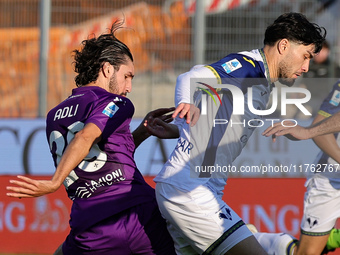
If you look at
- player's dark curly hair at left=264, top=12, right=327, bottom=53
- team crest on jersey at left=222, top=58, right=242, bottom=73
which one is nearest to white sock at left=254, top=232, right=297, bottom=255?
player's dark curly hair at left=264, top=12, right=327, bottom=53

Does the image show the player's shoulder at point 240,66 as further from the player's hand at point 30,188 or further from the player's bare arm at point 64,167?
the player's hand at point 30,188

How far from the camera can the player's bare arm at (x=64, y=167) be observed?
11.1ft

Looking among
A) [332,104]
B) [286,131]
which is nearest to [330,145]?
[332,104]

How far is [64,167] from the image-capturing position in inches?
137

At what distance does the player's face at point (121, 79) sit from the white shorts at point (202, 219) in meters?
0.70

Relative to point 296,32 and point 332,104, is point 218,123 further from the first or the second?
point 332,104

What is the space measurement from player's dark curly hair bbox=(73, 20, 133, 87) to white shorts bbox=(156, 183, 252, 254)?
33.6 inches

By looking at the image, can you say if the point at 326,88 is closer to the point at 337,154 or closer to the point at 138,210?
the point at 337,154

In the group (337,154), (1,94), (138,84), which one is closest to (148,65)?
(138,84)

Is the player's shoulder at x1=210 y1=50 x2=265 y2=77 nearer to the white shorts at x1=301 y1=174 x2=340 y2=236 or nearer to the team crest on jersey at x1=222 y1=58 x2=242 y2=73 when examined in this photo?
the team crest on jersey at x1=222 y1=58 x2=242 y2=73

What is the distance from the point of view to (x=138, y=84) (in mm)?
9148

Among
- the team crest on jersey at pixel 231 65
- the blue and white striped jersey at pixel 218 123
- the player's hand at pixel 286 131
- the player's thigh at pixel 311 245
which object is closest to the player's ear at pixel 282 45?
the blue and white striped jersey at pixel 218 123

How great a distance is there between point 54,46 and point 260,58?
5.46 meters

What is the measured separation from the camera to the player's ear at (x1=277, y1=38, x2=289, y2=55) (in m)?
4.12
